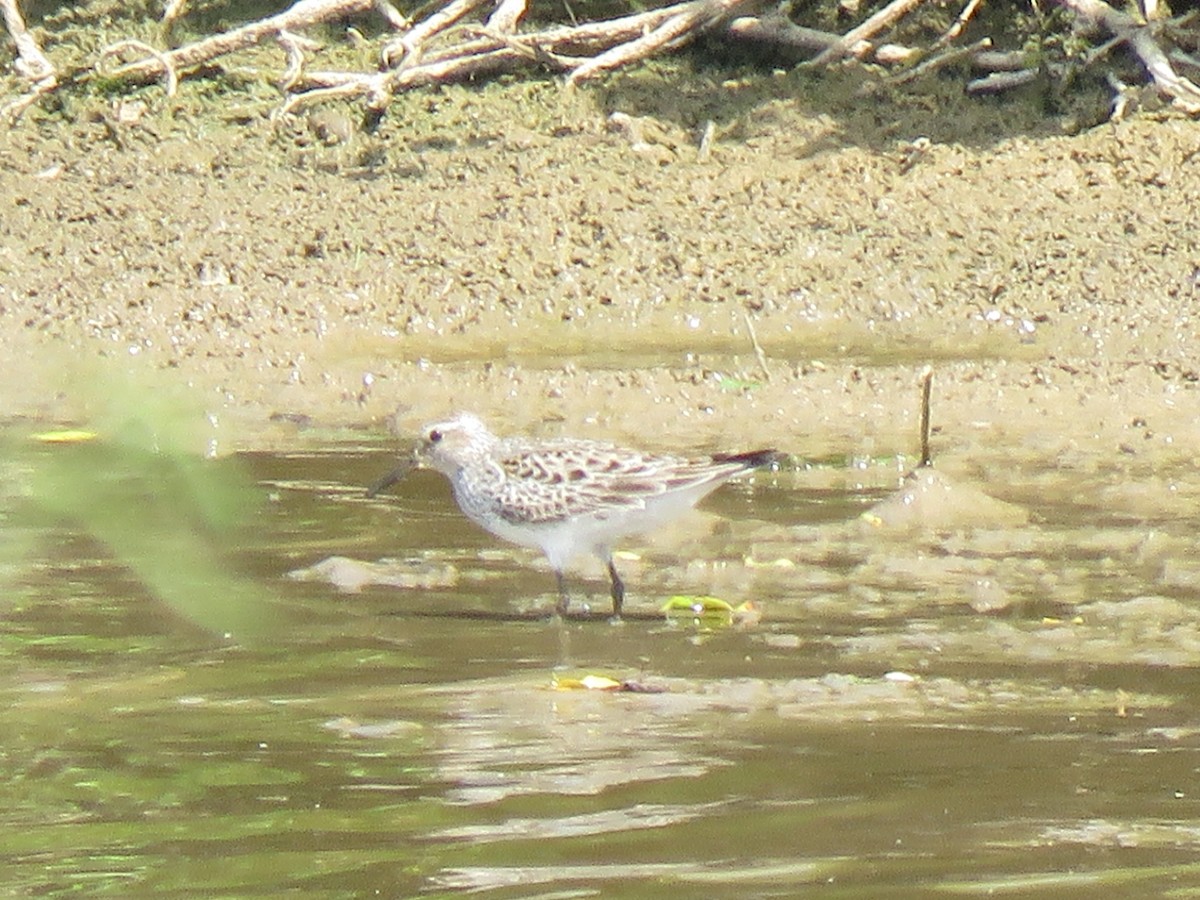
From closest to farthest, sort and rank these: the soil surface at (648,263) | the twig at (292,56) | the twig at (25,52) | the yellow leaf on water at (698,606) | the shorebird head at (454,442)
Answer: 1. the yellow leaf on water at (698,606)
2. the shorebird head at (454,442)
3. the soil surface at (648,263)
4. the twig at (292,56)
5. the twig at (25,52)

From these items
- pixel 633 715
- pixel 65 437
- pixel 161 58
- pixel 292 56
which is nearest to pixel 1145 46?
pixel 292 56

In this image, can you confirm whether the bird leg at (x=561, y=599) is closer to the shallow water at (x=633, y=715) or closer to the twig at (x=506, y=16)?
the shallow water at (x=633, y=715)

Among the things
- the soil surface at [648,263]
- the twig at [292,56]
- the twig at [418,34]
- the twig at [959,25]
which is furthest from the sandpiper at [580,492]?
the twig at [292,56]

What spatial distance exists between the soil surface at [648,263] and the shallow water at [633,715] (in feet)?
5.53

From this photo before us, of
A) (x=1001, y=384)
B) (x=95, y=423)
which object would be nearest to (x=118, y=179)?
(x=1001, y=384)

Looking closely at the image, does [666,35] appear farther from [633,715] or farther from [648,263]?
[633,715]

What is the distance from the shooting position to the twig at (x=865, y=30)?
37.3 ft

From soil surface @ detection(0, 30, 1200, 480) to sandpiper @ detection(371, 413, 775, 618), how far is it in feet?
6.90

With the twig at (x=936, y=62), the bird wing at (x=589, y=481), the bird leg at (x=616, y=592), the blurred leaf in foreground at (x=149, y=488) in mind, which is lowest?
the bird leg at (x=616, y=592)

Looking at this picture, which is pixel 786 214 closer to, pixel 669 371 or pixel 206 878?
pixel 669 371

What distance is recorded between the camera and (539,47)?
468 inches

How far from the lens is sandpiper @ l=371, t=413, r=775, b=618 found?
6.60 m

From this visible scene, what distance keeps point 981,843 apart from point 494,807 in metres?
0.89

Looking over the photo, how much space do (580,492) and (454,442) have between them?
0.61 m
